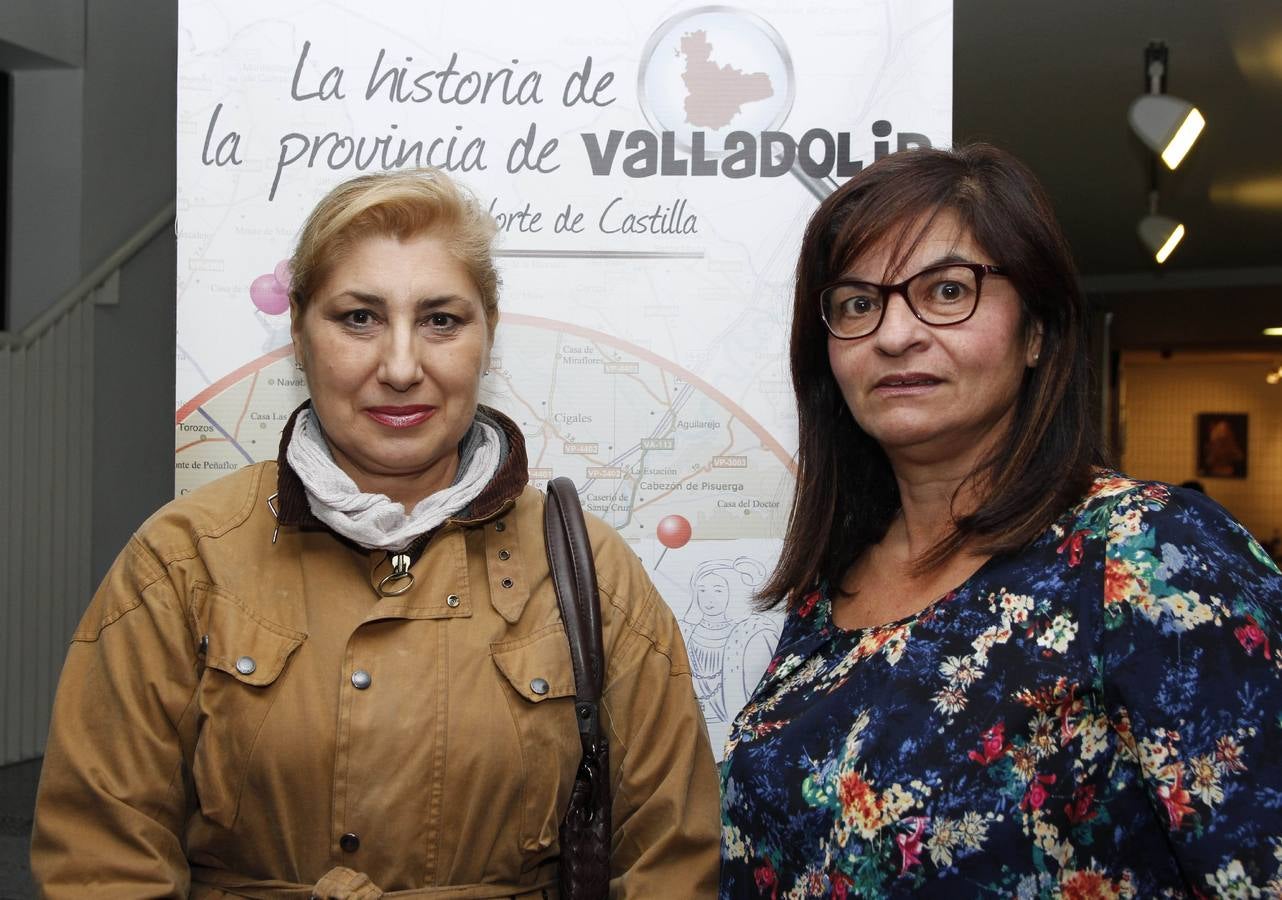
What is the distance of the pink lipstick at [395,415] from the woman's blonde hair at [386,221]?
0.64 feet

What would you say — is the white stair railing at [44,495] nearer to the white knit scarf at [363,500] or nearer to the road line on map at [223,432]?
the road line on map at [223,432]

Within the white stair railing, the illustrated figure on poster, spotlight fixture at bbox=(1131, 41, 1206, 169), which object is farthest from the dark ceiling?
the white stair railing

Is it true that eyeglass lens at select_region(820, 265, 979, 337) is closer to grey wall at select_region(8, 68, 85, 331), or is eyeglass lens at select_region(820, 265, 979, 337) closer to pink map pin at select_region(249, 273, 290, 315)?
pink map pin at select_region(249, 273, 290, 315)

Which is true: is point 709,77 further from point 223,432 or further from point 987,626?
point 987,626

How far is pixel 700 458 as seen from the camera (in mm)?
2719

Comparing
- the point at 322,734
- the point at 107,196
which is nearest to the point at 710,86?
the point at 322,734

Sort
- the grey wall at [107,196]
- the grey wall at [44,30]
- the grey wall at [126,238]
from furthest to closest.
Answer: the grey wall at [126,238] < the grey wall at [107,196] < the grey wall at [44,30]

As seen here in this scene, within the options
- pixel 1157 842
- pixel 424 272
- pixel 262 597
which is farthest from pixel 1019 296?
pixel 262 597

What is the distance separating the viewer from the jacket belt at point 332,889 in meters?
1.61

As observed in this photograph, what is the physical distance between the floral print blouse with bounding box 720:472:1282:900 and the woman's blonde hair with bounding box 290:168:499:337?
828 mm

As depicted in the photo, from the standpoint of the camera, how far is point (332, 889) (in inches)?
63.2

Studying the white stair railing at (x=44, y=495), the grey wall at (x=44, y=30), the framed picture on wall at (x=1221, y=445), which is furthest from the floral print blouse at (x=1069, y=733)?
the framed picture on wall at (x=1221, y=445)

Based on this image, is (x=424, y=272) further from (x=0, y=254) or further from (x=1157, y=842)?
(x=0, y=254)

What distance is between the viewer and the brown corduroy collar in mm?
1742
